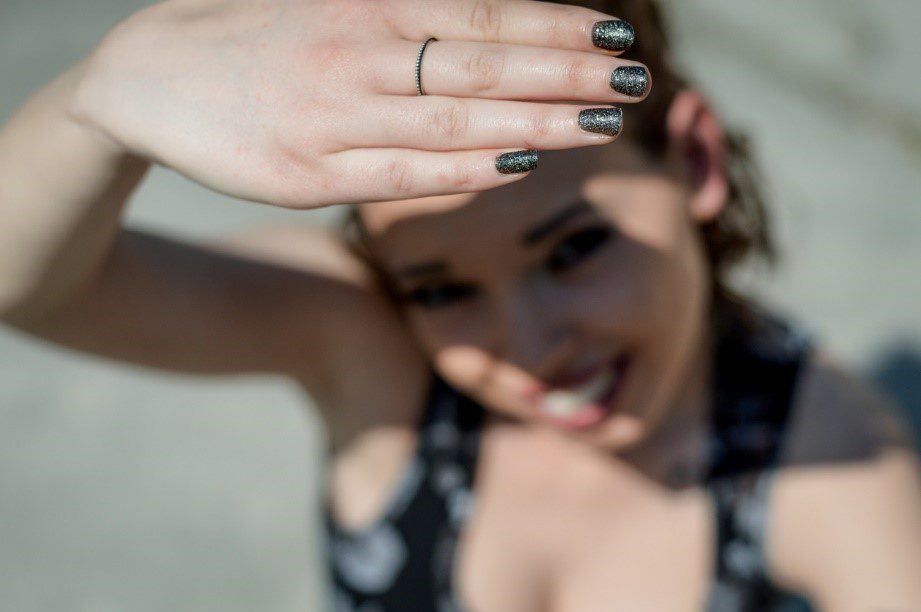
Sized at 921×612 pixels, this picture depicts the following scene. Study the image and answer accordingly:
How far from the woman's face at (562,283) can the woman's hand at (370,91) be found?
0.26m

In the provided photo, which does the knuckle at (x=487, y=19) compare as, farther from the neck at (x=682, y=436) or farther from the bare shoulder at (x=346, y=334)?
the neck at (x=682, y=436)

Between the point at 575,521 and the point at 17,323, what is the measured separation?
32.1 inches

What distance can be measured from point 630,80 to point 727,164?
2.56 feet

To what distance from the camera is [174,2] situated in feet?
2.70

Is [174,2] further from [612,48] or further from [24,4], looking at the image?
[24,4]

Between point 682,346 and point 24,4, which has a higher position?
point 682,346

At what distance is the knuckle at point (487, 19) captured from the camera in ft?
2.30

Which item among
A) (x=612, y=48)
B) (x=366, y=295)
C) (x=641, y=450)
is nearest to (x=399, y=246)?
(x=366, y=295)

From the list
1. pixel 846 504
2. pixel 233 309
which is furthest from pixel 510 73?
pixel 846 504

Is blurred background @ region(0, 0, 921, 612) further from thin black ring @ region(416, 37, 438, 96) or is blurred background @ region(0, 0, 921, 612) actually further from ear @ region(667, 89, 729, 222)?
thin black ring @ region(416, 37, 438, 96)

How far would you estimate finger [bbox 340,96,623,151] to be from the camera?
0.67 meters

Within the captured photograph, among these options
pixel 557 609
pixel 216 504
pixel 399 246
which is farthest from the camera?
pixel 216 504

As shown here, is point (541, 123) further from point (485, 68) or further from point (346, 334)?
point (346, 334)

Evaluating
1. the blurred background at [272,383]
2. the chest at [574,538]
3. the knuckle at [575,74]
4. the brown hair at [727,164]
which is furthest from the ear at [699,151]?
the blurred background at [272,383]
